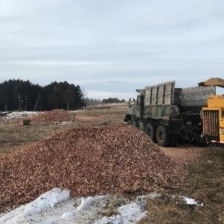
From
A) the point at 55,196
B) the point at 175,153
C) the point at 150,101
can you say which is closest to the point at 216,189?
the point at 55,196

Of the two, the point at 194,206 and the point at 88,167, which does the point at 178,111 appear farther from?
the point at 194,206

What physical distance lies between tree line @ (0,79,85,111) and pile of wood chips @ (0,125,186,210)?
73891mm

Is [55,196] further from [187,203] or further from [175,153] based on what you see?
[175,153]

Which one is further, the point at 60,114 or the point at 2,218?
the point at 60,114

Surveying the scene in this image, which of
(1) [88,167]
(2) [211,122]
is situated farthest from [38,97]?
(1) [88,167]

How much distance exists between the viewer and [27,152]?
34.2 ft

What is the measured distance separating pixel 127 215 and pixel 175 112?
9.40m

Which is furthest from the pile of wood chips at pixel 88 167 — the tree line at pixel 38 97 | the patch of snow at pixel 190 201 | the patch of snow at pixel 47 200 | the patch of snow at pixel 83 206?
the tree line at pixel 38 97

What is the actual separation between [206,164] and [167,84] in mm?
5190

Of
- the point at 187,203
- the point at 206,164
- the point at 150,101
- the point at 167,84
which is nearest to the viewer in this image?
the point at 187,203

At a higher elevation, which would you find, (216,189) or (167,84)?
(167,84)

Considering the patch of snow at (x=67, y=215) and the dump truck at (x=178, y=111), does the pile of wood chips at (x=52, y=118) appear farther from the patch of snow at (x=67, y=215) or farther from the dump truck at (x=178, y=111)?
the patch of snow at (x=67, y=215)

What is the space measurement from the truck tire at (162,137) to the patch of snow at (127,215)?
9278 mm

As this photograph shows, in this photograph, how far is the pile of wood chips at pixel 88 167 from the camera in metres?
8.20
